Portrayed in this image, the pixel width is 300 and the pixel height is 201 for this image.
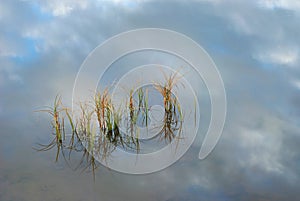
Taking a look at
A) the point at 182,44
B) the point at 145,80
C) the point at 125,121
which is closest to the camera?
the point at 125,121

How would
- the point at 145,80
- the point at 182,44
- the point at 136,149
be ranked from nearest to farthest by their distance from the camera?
the point at 136,149, the point at 145,80, the point at 182,44

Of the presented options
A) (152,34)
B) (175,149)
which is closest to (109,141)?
(175,149)

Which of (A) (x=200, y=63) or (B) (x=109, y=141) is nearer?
(B) (x=109, y=141)

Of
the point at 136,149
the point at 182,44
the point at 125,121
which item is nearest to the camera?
the point at 136,149

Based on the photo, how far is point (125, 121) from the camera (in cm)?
571

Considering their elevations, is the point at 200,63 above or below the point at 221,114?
above

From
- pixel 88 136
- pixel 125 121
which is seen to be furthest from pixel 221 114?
pixel 88 136

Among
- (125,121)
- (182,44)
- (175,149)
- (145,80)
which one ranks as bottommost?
(175,149)

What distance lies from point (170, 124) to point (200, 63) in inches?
39.8

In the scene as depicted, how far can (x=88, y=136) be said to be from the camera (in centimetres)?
543

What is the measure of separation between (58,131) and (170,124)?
1126 millimetres

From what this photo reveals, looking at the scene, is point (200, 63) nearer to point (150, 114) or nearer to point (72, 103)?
point (150, 114)

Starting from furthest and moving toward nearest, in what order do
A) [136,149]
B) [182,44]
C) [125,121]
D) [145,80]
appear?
1. [182,44]
2. [145,80]
3. [125,121]
4. [136,149]

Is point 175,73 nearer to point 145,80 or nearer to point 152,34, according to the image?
point 145,80
